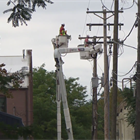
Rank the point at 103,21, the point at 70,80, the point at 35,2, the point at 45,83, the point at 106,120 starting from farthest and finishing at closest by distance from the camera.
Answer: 1. the point at 70,80
2. the point at 45,83
3. the point at 103,21
4. the point at 106,120
5. the point at 35,2

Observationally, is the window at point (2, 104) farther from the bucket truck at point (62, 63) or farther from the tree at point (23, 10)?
the tree at point (23, 10)

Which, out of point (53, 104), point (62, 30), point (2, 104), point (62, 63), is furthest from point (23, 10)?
point (53, 104)

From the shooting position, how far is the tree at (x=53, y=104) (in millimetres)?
40125

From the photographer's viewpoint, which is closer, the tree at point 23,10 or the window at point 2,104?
the tree at point 23,10

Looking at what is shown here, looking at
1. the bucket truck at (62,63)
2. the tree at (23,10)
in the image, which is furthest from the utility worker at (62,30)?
the tree at (23,10)

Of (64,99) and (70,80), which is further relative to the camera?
(70,80)

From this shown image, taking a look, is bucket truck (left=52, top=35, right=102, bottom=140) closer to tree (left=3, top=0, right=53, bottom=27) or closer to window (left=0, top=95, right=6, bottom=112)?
window (left=0, top=95, right=6, bottom=112)

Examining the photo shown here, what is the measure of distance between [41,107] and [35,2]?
3268 cm

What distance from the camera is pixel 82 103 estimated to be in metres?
45.5

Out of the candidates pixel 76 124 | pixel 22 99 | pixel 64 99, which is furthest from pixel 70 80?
pixel 64 99

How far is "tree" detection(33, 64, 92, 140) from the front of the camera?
40125 mm

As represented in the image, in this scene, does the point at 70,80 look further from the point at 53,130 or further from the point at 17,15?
the point at 17,15

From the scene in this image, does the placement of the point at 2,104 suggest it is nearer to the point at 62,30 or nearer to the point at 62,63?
the point at 62,30

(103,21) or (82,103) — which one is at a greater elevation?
(103,21)
